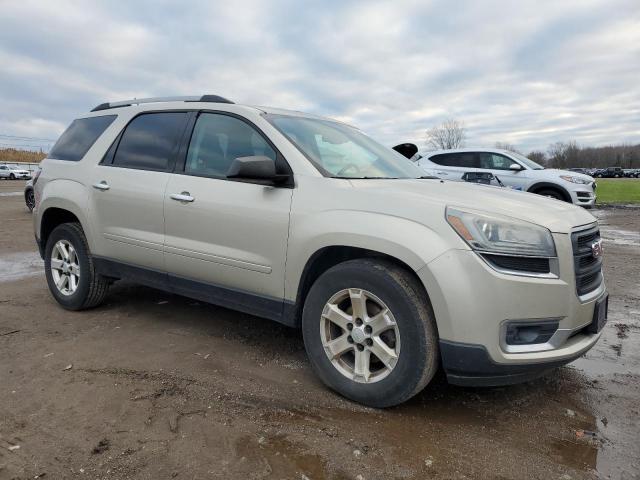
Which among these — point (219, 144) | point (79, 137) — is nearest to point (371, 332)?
point (219, 144)

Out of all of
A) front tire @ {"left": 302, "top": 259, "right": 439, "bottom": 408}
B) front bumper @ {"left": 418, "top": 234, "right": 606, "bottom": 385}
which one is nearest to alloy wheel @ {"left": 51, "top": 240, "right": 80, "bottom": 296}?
front tire @ {"left": 302, "top": 259, "right": 439, "bottom": 408}

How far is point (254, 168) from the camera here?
9.86 ft

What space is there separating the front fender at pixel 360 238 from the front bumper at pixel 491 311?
10cm

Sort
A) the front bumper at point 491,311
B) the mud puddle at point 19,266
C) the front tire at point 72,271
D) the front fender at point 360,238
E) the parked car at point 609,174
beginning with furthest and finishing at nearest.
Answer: the parked car at point 609,174 < the mud puddle at point 19,266 < the front tire at point 72,271 < the front fender at point 360,238 < the front bumper at point 491,311

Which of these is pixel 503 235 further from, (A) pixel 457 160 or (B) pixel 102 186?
(A) pixel 457 160

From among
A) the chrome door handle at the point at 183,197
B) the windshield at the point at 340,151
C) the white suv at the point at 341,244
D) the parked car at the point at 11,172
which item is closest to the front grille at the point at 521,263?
the white suv at the point at 341,244

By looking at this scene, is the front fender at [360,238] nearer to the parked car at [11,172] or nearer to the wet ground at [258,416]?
the wet ground at [258,416]

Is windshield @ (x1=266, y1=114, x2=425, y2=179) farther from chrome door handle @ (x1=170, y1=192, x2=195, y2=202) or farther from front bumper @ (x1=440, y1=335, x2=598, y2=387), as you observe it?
front bumper @ (x1=440, y1=335, x2=598, y2=387)

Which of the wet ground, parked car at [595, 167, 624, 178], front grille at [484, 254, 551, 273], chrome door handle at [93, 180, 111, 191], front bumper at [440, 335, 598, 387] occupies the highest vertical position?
parked car at [595, 167, 624, 178]

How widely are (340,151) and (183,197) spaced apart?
1.20m

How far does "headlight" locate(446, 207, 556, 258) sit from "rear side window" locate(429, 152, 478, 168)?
1062 centimetres

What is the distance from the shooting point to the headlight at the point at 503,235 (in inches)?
98.6

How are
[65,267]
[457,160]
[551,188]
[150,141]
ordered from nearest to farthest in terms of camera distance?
1. [150,141]
2. [65,267]
3. [551,188]
4. [457,160]

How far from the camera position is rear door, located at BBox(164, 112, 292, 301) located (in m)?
3.21
